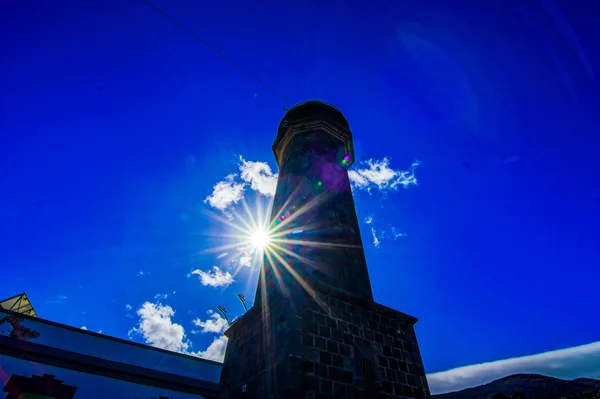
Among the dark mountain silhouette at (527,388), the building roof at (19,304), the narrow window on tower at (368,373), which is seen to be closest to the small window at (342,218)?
the narrow window on tower at (368,373)

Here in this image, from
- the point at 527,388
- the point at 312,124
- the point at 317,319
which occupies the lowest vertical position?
the point at 527,388

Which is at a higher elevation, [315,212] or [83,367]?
[315,212]

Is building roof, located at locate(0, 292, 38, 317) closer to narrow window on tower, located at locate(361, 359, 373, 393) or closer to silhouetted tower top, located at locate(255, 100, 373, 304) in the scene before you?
silhouetted tower top, located at locate(255, 100, 373, 304)

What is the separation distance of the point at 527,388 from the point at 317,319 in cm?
557

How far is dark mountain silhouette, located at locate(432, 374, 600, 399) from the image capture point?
18.5 feet

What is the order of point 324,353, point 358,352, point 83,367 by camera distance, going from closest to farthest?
1. point 324,353
2. point 358,352
3. point 83,367

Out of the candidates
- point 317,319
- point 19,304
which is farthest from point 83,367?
point 317,319

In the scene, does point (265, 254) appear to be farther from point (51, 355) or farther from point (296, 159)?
point (51, 355)

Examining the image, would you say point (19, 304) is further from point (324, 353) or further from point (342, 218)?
point (324, 353)

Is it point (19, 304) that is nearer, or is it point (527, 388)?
point (527, 388)

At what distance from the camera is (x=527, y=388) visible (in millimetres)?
6953

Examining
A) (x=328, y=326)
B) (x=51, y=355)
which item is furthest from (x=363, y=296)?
(x=51, y=355)

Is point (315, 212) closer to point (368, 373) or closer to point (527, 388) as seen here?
point (368, 373)

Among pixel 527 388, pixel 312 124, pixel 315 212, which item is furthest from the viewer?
pixel 312 124
